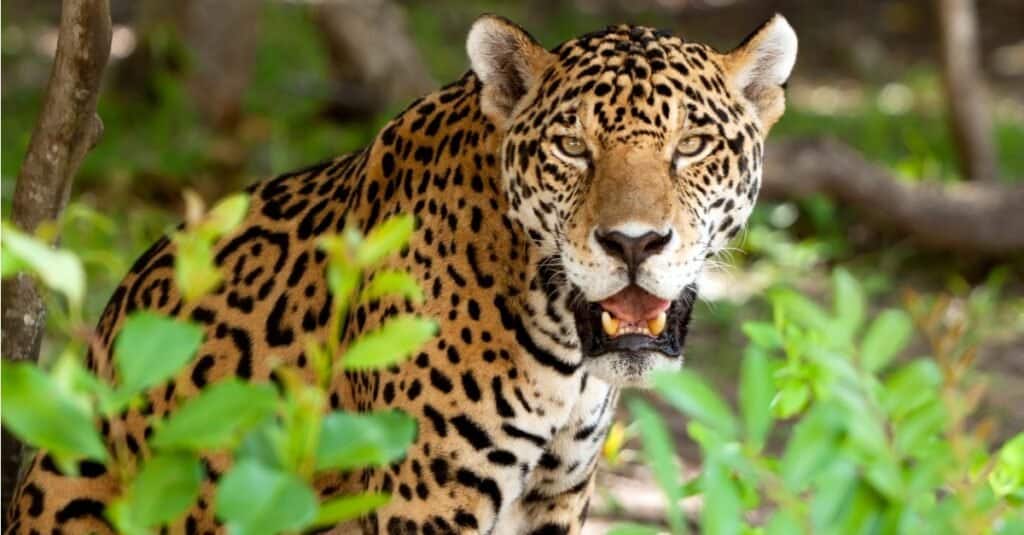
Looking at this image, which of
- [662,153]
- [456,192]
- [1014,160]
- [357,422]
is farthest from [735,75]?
[1014,160]

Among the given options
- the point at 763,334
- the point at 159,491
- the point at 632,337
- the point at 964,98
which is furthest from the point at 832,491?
the point at 964,98

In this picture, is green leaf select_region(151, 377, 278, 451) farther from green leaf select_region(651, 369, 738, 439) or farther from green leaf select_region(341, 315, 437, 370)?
green leaf select_region(651, 369, 738, 439)

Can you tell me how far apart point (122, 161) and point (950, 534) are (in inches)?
364

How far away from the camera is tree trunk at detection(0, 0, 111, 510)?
4707 millimetres

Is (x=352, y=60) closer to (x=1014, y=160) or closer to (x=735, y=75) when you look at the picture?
(x=1014, y=160)

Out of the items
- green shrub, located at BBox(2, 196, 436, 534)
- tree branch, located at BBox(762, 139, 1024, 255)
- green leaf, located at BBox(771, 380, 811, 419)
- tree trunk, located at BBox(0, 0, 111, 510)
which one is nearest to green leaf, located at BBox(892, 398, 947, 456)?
green shrub, located at BBox(2, 196, 436, 534)

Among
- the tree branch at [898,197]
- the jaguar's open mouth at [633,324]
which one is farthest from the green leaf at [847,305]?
the tree branch at [898,197]

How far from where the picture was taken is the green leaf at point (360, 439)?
2.15 meters

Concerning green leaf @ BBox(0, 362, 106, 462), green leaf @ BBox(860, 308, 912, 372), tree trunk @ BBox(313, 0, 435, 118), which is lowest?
green leaf @ BBox(0, 362, 106, 462)

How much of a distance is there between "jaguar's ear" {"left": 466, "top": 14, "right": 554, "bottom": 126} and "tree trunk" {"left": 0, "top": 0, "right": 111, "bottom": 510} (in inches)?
41.0

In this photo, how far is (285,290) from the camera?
466 centimetres

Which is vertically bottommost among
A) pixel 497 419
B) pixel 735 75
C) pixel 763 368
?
pixel 763 368

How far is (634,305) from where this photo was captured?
422 centimetres

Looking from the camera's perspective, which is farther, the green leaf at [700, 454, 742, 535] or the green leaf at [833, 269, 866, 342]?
the green leaf at [833, 269, 866, 342]
